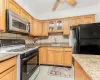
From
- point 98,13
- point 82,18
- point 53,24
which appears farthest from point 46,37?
point 98,13

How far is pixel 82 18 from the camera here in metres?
3.33

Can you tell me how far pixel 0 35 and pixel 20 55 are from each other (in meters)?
0.80

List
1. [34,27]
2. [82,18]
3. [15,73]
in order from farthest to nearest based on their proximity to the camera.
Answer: [34,27]
[82,18]
[15,73]

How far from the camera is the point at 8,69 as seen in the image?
1.32 m

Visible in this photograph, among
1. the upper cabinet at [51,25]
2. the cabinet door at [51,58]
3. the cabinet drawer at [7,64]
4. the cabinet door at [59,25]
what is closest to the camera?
the cabinet drawer at [7,64]

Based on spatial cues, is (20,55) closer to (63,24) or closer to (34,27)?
(34,27)

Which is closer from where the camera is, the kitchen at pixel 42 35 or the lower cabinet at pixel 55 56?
the kitchen at pixel 42 35

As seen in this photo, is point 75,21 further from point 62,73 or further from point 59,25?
point 62,73

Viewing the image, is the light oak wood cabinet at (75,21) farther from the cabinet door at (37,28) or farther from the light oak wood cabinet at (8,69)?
the light oak wood cabinet at (8,69)

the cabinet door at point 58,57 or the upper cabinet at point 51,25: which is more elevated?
the upper cabinet at point 51,25

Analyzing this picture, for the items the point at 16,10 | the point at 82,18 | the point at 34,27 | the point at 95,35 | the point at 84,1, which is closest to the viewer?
the point at 95,35

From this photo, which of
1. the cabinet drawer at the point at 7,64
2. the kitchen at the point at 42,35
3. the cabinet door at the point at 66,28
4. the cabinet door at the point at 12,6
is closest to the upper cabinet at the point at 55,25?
the kitchen at the point at 42,35

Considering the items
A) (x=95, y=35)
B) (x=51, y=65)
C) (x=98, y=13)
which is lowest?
(x=51, y=65)

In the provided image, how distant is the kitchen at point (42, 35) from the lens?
1.69 m
